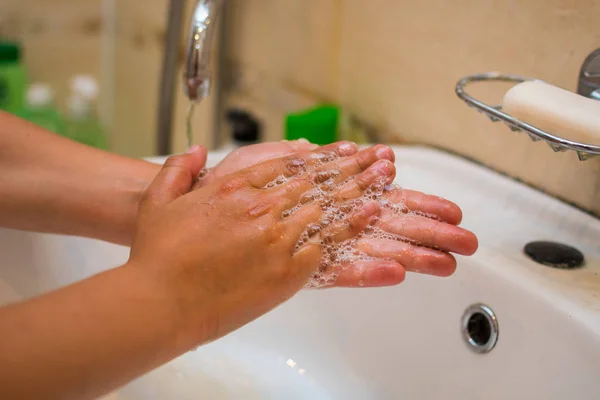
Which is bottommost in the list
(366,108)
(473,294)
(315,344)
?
(315,344)

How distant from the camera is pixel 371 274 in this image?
0.43 meters

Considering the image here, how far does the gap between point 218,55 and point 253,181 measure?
1.93 feet

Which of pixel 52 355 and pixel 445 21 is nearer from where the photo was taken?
pixel 52 355

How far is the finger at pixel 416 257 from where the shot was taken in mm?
437

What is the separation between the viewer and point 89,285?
35cm

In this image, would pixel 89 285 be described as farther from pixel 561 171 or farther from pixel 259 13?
pixel 259 13

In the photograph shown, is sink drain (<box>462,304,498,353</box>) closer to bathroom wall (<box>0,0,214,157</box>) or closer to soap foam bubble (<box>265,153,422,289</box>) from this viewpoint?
soap foam bubble (<box>265,153,422,289</box>)

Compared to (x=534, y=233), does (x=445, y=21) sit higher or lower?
higher

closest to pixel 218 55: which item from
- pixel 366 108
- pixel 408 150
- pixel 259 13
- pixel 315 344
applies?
pixel 259 13

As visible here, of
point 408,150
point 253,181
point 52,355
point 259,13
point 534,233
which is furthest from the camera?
point 259,13

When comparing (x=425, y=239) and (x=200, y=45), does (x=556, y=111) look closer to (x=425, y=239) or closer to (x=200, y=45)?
(x=425, y=239)

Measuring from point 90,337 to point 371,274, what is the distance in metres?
0.19

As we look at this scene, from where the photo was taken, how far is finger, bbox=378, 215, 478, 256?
436mm

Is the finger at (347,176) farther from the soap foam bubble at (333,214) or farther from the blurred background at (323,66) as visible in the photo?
the blurred background at (323,66)
